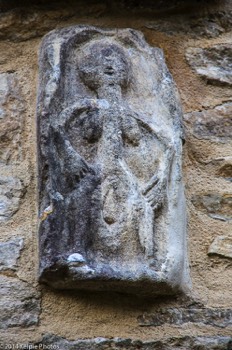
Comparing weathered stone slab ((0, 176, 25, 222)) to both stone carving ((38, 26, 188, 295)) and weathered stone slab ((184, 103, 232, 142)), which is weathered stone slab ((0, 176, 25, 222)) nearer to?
stone carving ((38, 26, 188, 295))

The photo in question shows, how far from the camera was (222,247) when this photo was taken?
2.29 meters

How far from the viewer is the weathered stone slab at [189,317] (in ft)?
7.08

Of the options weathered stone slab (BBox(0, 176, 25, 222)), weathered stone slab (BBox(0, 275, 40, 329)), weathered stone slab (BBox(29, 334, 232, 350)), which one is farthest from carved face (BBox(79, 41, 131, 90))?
weathered stone slab (BBox(29, 334, 232, 350))

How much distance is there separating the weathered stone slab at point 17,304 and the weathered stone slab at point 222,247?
1.58 feet

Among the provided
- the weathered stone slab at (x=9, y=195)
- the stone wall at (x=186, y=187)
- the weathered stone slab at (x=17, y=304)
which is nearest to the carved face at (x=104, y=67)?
the stone wall at (x=186, y=187)

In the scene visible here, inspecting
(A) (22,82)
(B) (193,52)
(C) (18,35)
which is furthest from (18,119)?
(B) (193,52)

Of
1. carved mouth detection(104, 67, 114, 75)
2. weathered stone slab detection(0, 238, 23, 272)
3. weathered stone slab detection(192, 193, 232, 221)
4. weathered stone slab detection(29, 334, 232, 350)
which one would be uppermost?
carved mouth detection(104, 67, 114, 75)

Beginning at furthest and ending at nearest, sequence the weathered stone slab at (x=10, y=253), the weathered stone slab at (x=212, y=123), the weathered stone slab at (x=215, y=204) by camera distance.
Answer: the weathered stone slab at (x=212, y=123) → the weathered stone slab at (x=215, y=204) → the weathered stone slab at (x=10, y=253)

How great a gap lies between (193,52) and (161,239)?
0.68 meters

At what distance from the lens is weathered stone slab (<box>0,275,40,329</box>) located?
6.95ft

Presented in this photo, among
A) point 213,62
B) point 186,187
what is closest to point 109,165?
point 186,187

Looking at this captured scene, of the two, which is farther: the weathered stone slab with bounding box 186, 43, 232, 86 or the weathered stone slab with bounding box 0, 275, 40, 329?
the weathered stone slab with bounding box 186, 43, 232, 86

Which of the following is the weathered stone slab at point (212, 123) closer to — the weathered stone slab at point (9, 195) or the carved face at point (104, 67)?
the carved face at point (104, 67)

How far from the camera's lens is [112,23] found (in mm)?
2588
